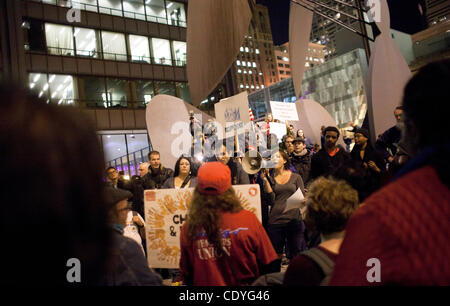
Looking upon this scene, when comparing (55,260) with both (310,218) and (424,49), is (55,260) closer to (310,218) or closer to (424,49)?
(310,218)

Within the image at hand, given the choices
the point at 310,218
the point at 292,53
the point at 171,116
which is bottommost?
the point at 310,218

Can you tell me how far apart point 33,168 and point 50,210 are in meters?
0.09

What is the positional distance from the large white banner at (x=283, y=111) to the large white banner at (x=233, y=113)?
352 cm

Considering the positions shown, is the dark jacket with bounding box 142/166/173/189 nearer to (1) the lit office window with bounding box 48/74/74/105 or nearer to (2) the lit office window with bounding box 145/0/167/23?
(1) the lit office window with bounding box 48/74/74/105

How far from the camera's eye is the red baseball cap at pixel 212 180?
8.80 ft

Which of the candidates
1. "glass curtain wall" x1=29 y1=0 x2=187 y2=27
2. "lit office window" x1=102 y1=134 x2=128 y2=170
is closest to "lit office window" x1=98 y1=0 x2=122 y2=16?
"glass curtain wall" x1=29 y1=0 x2=187 y2=27

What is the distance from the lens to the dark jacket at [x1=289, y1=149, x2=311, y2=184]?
20.9ft

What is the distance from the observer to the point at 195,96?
7312mm

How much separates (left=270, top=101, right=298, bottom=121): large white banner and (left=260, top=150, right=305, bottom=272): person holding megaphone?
18.4 feet

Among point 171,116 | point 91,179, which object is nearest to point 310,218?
point 91,179

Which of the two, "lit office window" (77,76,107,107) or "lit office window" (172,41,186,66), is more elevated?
"lit office window" (172,41,186,66)

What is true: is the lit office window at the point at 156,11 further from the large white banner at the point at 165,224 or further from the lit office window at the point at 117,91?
the large white banner at the point at 165,224
